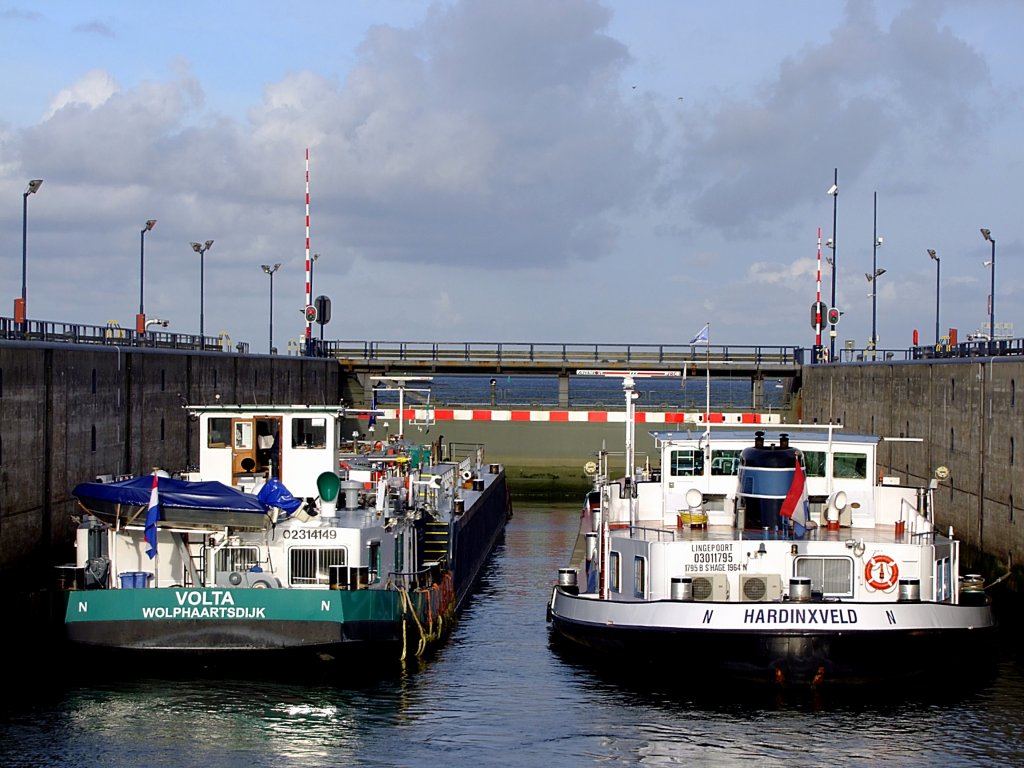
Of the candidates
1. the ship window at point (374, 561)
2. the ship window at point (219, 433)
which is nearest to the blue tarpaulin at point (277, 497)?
the ship window at point (374, 561)

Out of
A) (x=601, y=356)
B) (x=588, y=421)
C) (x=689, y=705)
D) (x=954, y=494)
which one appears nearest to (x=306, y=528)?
(x=689, y=705)

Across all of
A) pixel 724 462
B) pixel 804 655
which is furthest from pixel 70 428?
pixel 804 655

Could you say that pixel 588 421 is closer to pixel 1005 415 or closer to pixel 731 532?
pixel 1005 415

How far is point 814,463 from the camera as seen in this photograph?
105ft

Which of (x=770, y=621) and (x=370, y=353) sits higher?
(x=370, y=353)

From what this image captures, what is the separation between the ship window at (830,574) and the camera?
27.4 meters

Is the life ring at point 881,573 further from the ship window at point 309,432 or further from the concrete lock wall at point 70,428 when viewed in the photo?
the concrete lock wall at point 70,428

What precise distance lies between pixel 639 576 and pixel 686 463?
188 inches

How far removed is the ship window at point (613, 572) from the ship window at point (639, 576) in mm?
1073

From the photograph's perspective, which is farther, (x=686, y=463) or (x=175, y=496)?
(x=686, y=463)

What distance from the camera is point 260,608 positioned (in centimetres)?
2644

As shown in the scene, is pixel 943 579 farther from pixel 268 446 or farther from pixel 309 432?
pixel 268 446

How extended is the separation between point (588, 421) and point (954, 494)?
24699 mm

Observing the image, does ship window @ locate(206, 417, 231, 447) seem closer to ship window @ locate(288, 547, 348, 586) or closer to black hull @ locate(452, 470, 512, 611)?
ship window @ locate(288, 547, 348, 586)
